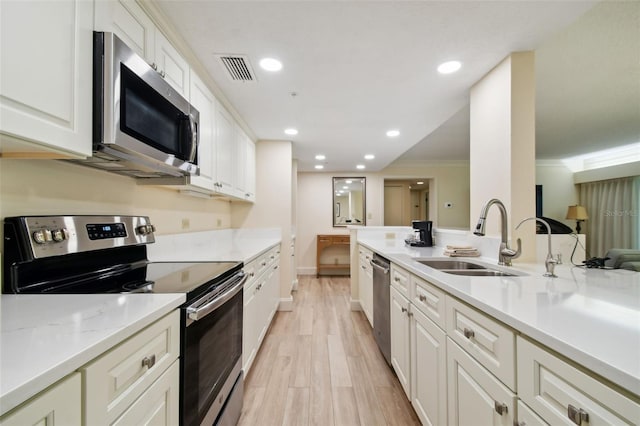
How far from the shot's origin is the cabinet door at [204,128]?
5.77 ft

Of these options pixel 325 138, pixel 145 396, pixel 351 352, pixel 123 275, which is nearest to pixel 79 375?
pixel 145 396

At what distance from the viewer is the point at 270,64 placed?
1794 millimetres

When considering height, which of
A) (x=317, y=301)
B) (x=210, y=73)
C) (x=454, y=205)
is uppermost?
(x=210, y=73)

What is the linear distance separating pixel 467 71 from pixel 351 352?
2.47m

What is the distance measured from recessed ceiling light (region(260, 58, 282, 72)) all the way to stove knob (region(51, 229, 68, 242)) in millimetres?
1480

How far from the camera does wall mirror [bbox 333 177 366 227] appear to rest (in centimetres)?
586

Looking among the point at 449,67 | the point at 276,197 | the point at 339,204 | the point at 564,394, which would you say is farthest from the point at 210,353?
the point at 339,204

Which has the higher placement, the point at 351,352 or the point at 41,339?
the point at 41,339

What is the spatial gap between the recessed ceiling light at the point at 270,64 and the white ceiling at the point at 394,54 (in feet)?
0.15

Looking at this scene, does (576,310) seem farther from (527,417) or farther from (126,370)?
(126,370)

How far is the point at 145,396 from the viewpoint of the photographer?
707mm

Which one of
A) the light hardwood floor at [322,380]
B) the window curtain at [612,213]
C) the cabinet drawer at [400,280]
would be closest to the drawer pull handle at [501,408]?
the cabinet drawer at [400,280]

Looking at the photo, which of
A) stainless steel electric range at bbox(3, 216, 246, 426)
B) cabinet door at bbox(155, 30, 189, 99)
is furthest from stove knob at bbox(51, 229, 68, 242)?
cabinet door at bbox(155, 30, 189, 99)

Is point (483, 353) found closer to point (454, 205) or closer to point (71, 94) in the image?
point (71, 94)
